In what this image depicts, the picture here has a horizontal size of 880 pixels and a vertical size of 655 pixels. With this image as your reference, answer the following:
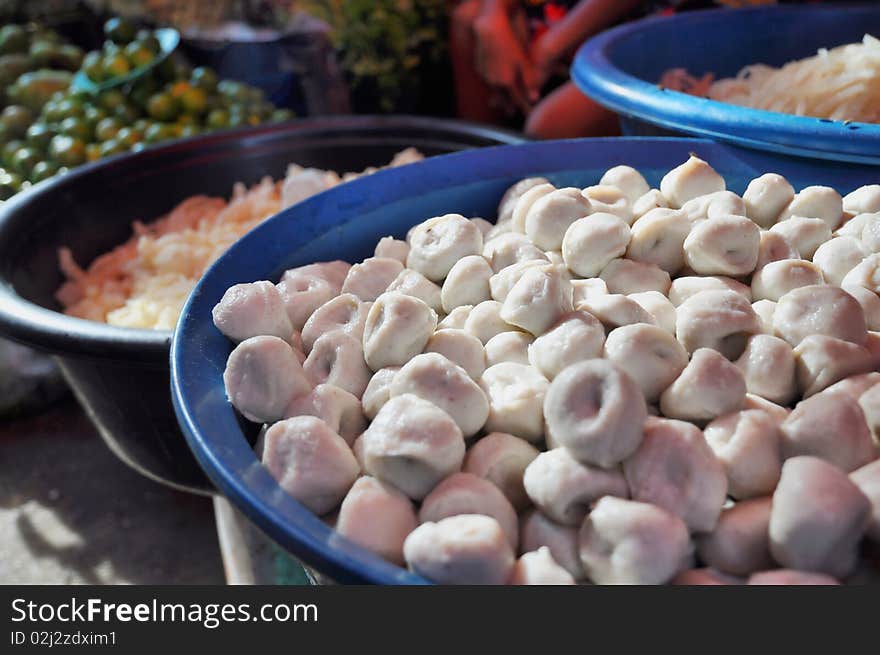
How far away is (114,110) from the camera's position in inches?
81.5

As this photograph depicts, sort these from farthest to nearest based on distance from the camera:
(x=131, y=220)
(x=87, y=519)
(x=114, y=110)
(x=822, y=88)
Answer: (x=114, y=110) → (x=87, y=519) → (x=131, y=220) → (x=822, y=88)

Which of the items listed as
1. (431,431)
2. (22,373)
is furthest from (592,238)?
(22,373)

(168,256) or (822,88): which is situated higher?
(822,88)

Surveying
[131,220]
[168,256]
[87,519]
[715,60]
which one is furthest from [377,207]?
[87,519]

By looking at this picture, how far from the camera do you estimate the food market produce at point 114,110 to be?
1.93m

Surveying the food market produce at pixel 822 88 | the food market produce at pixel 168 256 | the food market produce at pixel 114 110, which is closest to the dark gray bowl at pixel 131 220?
the food market produce at pixel 168 256

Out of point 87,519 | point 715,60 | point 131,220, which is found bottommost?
point 87,519

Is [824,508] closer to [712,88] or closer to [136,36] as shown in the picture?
[712,88]

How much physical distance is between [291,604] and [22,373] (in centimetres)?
182

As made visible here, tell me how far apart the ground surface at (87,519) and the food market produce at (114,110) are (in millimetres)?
671

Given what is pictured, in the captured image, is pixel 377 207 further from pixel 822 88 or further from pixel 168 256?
pixel 822 88

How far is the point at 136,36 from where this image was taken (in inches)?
91.4

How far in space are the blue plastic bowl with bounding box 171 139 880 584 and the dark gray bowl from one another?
199mm

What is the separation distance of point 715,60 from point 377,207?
104 cm
